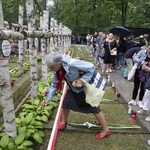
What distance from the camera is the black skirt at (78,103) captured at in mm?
3662

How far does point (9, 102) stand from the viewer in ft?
10.8

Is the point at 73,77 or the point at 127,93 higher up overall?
the point at 73,77

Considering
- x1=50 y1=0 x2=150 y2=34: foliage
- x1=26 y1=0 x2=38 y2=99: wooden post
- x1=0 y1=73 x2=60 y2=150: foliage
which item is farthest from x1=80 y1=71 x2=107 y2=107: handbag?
x1=50 y1=0 x2=150 y2=34: foliage

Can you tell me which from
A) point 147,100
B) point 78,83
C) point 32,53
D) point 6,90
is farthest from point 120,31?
point 6,90

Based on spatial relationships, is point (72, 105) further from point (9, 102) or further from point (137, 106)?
point (137, 106)

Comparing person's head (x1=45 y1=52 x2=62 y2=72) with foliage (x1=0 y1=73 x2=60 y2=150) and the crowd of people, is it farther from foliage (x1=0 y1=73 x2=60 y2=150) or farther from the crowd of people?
the crowd of people

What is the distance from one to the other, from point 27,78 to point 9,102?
3.53 meters

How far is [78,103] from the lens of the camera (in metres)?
3.72

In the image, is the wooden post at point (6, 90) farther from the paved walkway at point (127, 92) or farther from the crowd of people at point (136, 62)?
the crowd of people at point (136, 62)

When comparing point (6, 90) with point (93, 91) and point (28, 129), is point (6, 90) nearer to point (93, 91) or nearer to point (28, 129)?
point (28, 129)

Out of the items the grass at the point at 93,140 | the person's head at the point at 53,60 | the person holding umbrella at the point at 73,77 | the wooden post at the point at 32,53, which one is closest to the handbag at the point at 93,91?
the person holding umbrella at the point at 73,77

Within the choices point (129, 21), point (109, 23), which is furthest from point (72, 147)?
point (109, 23)

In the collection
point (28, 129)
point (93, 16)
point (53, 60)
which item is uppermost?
point (93, 16)

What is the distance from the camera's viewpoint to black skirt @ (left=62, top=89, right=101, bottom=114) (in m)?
3.66
